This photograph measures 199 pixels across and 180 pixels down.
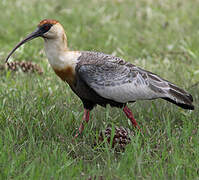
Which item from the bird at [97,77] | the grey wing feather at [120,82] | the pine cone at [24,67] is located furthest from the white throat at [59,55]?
the pine cone at [24,67]

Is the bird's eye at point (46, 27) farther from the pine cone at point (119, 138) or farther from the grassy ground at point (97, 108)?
the pine cone at point (119, 138)

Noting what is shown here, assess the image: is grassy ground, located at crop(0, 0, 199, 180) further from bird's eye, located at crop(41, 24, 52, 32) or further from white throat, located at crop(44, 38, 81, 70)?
bird's eye, located at crop(41, 24, 52, 32)

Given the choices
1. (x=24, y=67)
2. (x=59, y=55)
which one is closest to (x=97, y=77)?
(x=59, y=55)

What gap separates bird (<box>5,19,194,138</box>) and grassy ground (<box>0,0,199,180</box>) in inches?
8.7

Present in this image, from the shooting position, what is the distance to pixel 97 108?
591 centimetres

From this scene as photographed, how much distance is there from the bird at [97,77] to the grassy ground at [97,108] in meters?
0.22

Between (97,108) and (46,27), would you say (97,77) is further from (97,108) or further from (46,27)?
(97,108)

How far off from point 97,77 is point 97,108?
938 mm

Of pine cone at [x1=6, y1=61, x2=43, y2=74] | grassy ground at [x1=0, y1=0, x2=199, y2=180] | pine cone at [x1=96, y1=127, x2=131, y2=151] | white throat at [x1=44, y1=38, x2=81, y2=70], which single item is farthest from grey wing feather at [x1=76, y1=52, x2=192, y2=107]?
pine cone at [x1=6, y1=61, x2=43, y2=74]

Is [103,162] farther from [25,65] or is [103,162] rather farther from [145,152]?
[25,65]

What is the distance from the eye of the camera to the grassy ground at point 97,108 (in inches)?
160

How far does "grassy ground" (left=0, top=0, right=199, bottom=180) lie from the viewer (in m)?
4.07

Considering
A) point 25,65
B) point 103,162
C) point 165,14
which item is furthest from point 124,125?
point 165,14

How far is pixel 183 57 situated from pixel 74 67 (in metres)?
3.91
